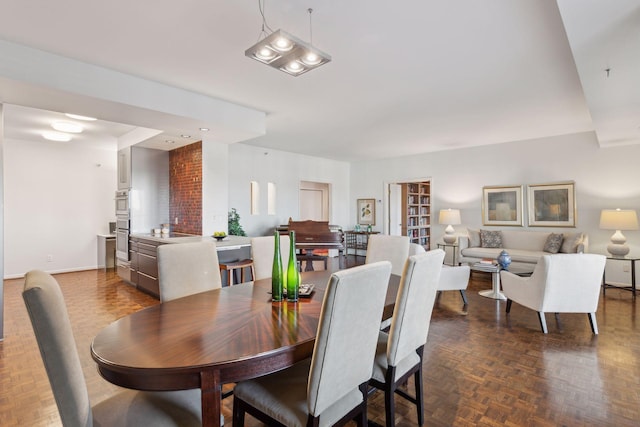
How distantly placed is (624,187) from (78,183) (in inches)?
391

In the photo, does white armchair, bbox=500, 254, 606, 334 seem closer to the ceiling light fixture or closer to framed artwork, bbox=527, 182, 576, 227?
the ceiling light fixture

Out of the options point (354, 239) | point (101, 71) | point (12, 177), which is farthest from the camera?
point (354, 239)

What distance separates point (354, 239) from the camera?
873cm

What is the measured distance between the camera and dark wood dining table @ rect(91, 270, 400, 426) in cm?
113

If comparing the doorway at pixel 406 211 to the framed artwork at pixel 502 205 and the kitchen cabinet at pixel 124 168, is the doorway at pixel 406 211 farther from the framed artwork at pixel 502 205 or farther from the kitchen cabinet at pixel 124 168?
the kitchen cabinet at pixel 124 168

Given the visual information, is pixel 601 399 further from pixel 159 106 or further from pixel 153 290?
pixel 153 290

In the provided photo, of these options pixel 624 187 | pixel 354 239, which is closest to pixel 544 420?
pixel 624 187

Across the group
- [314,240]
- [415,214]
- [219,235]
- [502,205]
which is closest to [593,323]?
[314,240]

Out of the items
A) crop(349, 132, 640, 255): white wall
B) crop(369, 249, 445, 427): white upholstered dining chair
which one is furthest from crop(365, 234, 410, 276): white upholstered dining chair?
crop(349, 132, 640, 255): white wall

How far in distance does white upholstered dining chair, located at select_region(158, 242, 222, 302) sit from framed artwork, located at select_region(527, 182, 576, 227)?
Result: 605 cm

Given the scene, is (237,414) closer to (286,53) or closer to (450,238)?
(286,53)

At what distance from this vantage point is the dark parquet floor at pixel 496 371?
1.99 meters

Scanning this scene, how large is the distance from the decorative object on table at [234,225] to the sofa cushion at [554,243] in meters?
5.34

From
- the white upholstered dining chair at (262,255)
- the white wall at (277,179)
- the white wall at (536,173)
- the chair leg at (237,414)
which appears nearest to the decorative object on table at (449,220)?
the white wall at (536,173)
